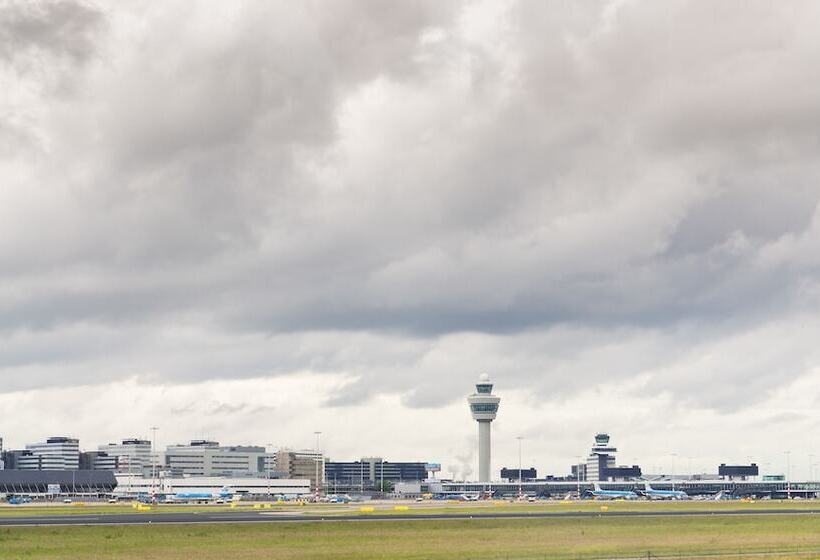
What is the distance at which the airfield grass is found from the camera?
92438mm

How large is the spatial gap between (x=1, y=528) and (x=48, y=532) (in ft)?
38.0

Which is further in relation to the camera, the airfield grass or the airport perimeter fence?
the airfield grass

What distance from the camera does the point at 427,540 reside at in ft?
364

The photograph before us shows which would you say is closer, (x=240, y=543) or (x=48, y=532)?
(x=240, y=543)

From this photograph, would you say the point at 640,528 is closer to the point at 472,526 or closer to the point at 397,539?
the point at 472,526

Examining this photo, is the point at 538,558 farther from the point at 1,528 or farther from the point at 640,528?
the point at 1,528

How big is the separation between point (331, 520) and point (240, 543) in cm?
4479

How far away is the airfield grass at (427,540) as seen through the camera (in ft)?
303

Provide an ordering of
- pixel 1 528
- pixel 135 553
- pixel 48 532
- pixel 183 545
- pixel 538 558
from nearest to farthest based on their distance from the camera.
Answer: pixel 538 558 < pixel 135 553 < pixel 183 545 < pixel 48 532 < pixel 1 528

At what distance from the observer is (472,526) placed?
135250mm

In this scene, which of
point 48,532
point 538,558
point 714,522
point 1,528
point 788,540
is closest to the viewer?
point 538,558

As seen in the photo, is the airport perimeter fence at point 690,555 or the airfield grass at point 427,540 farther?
the airfield grass at point 427,540

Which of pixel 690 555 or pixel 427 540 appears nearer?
pixel 690 555

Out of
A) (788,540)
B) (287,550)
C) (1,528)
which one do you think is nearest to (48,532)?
(1,528)
